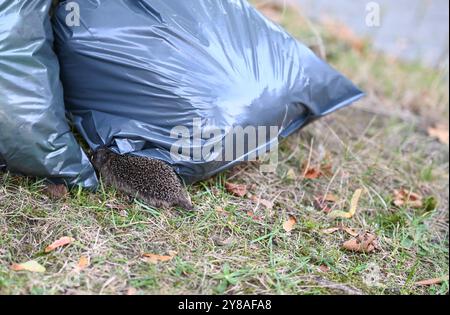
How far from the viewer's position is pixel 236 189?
7.68ft

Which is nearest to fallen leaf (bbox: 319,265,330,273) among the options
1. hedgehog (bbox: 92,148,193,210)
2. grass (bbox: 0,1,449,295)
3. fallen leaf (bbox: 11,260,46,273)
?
grass (bbox: 0,1,449,295)

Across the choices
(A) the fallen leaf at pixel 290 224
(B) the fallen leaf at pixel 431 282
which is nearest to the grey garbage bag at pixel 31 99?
(A) the fallen leaf at pixel 290 224

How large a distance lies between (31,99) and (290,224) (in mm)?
1036

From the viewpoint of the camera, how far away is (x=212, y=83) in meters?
2.10

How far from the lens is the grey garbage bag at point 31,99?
1.94 metres

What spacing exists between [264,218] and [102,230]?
609 millimetres

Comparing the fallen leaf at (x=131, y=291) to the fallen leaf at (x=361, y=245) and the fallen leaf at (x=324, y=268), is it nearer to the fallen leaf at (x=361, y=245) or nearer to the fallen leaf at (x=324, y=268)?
the fallen leaf at (x=324, y=268)

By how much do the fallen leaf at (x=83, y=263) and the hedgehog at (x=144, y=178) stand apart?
1.16 feet

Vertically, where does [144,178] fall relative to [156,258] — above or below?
above

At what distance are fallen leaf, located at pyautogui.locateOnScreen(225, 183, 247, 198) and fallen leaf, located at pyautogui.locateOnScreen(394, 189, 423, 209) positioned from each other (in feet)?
2.28

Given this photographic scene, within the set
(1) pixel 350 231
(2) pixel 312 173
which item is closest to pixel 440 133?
(2) pixel 312 173

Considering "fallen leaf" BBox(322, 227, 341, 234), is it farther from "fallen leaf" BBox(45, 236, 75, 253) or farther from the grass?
"fallen leaf" BBox(45, 236, 75, 253)

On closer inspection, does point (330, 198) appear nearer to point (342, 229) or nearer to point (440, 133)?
point (342, 229)
